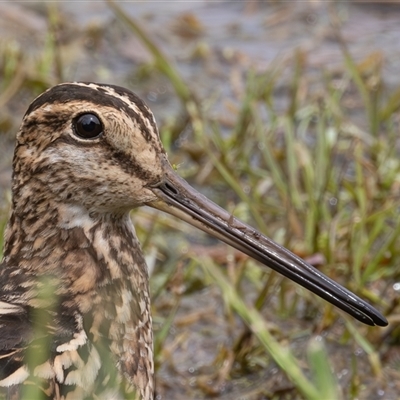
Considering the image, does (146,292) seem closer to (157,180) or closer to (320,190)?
(157,180)

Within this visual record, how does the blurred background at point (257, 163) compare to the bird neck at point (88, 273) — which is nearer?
the bird neck at point (88, 273)

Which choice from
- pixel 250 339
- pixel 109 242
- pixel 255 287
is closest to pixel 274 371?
pixel 250 339

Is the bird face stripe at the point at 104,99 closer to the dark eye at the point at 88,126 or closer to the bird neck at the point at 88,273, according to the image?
the dark eye at the point at 88,126

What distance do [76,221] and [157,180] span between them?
23 cm

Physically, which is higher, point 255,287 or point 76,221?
point 76,221

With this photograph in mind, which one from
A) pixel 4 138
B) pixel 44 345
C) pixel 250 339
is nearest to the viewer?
pixel 44 345

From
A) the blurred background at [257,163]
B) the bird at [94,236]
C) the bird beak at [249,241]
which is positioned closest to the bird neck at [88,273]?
the bird at [94,236]

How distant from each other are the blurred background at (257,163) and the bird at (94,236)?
324 millimetres

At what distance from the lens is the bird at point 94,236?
2.59 m

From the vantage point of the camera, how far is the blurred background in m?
3.44

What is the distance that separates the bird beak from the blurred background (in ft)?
0.65

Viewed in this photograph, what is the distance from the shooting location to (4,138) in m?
4.87

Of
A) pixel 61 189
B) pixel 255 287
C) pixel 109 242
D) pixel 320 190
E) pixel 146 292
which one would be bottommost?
pixel 255 287

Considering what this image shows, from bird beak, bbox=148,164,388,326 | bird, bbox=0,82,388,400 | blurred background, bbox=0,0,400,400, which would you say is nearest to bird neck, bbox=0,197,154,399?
bird, bbox=0,82,388,400
